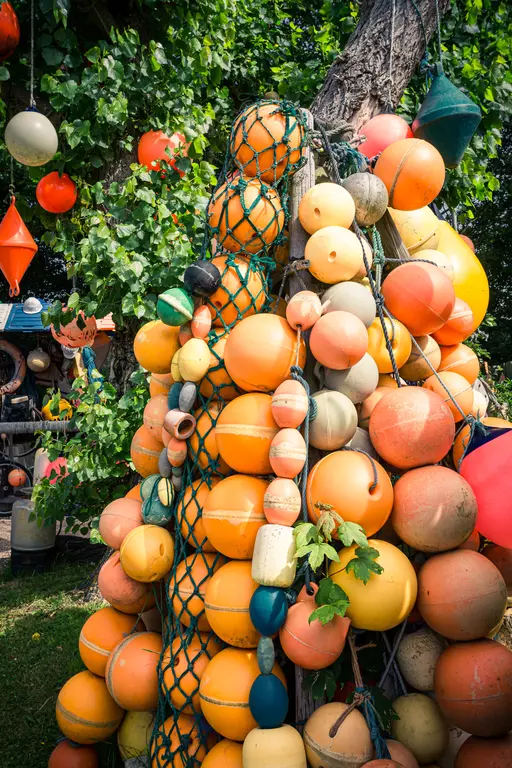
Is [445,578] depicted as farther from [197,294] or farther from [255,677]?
[197,294]

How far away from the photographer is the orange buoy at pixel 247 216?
2098mm

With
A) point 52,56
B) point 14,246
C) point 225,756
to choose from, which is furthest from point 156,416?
point 52,56

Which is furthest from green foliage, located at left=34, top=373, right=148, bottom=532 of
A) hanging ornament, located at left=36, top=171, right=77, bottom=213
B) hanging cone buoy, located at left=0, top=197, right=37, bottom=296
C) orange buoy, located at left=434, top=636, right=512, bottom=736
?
orange buoy, located at left=434, top=636, right=512, bottom=736

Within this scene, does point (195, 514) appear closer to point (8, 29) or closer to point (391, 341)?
point (391, 341)

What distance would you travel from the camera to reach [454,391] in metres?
2.15

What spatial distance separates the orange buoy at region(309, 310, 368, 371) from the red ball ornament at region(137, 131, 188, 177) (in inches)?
107

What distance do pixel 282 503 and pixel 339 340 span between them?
53cm

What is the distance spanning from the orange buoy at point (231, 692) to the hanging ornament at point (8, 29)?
3.90 metres

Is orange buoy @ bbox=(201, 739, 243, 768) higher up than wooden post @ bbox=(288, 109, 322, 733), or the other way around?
wooden post @ bbox=(288, 109, 322, 733)

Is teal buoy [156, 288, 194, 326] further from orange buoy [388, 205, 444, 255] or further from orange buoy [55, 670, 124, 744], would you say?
orange buoy [55, 670, 124, 744]

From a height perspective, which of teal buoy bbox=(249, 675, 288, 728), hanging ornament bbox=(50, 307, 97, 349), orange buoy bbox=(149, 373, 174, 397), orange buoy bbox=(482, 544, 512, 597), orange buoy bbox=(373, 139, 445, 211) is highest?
orange buoy bbox=(373, 139, 445, 211)

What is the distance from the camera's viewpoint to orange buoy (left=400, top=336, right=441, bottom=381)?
2.22 metres

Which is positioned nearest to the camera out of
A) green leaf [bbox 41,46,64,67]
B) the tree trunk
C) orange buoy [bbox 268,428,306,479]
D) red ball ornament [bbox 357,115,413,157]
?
orange buoy [bbox 268,428,306,479]

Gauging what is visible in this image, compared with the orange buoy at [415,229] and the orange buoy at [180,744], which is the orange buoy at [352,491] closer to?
the orange buoy at [180,744]
